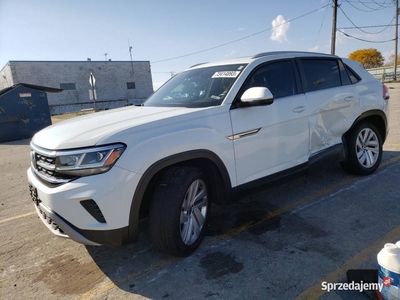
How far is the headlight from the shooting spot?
2201mm

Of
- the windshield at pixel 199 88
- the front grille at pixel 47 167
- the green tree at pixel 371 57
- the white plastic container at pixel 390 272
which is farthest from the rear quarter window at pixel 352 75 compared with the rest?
the green tree at pixel 371 57

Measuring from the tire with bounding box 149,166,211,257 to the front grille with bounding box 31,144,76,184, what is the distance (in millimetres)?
728

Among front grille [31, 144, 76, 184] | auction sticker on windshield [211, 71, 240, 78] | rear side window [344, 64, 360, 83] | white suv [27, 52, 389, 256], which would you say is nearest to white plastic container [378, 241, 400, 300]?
white suv [27, 52, 389, 256]

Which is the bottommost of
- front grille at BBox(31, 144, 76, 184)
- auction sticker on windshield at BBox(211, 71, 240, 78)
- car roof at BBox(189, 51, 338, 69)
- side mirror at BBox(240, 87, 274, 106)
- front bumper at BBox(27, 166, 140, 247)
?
front bumper at BBox(27, 166, 140, 247)

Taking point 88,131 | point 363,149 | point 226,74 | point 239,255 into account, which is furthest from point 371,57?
point 88,131

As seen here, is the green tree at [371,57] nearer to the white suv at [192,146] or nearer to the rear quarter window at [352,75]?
the rear quarter window at [352,75]

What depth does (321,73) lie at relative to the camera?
13.1ft

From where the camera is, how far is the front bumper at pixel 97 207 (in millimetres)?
2184

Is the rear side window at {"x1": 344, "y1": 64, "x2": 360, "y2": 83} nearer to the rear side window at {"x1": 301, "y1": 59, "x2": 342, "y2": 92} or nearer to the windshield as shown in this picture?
the rear side window at {"x1": 301, "y1": 59, "x2": 342, "y2": 92}

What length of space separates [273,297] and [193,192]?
1083 mm

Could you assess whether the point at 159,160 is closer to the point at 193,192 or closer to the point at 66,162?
the point at 193,192

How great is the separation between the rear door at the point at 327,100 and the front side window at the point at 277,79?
21 cm

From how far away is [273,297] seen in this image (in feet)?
7.06

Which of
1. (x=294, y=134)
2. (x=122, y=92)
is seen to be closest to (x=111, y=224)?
(x=294, y=134)
